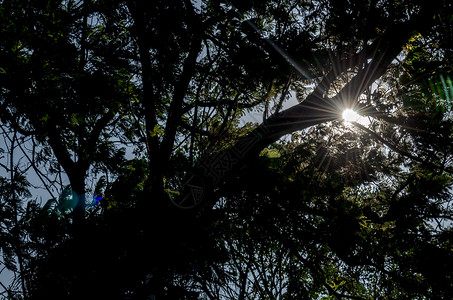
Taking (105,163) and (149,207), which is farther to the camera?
(105,163)

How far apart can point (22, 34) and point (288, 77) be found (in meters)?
2.84

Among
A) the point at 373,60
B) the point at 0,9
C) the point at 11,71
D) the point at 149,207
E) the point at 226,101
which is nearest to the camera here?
the point at 0,9

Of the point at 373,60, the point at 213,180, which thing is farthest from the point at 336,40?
the point at 213,180

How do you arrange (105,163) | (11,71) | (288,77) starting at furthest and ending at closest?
1. (105,163)
2. (288,77)
3. (11,71)

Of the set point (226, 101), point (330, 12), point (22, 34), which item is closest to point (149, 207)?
point (226, 101)

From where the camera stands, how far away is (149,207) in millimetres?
2674

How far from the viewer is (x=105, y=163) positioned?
3.99 meters

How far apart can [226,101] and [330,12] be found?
1.68 metres

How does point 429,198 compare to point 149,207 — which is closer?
point 149,207

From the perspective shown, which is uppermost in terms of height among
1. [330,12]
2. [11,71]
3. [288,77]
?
[330,12]

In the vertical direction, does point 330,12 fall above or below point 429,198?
above

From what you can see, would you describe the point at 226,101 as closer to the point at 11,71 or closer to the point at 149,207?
the point at 149,207

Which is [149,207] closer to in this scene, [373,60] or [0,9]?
[0,9]

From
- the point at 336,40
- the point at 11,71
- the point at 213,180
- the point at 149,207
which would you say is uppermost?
the point at 336,40
